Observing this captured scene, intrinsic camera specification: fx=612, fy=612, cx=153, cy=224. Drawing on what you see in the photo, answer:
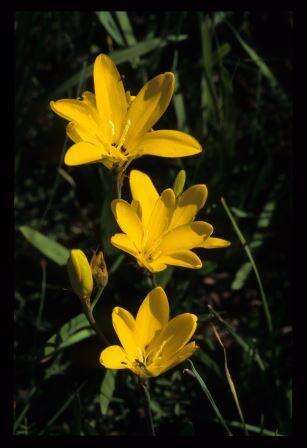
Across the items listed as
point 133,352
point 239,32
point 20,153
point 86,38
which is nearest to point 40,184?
point 20,153

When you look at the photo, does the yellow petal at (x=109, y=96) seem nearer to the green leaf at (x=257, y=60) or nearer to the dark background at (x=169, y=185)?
the dark background at (x=169, y=185)

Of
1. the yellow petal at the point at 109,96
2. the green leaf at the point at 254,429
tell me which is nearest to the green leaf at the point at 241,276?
the green leaf at the point at 254,429

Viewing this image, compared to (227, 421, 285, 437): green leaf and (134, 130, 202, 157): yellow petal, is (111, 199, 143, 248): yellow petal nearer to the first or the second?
(134, 130, 202, 157): yellow petal

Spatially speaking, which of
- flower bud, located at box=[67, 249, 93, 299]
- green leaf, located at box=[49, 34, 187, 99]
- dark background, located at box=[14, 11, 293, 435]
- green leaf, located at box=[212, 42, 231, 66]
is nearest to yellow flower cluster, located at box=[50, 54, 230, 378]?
flower bud, located at box=[67, 249, 93, 299]

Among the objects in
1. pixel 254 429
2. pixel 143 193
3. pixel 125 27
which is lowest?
pixel 254 429

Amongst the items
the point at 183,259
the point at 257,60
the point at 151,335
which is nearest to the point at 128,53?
the point at 257,60

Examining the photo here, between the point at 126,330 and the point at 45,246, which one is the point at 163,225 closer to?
the point at 126,330
